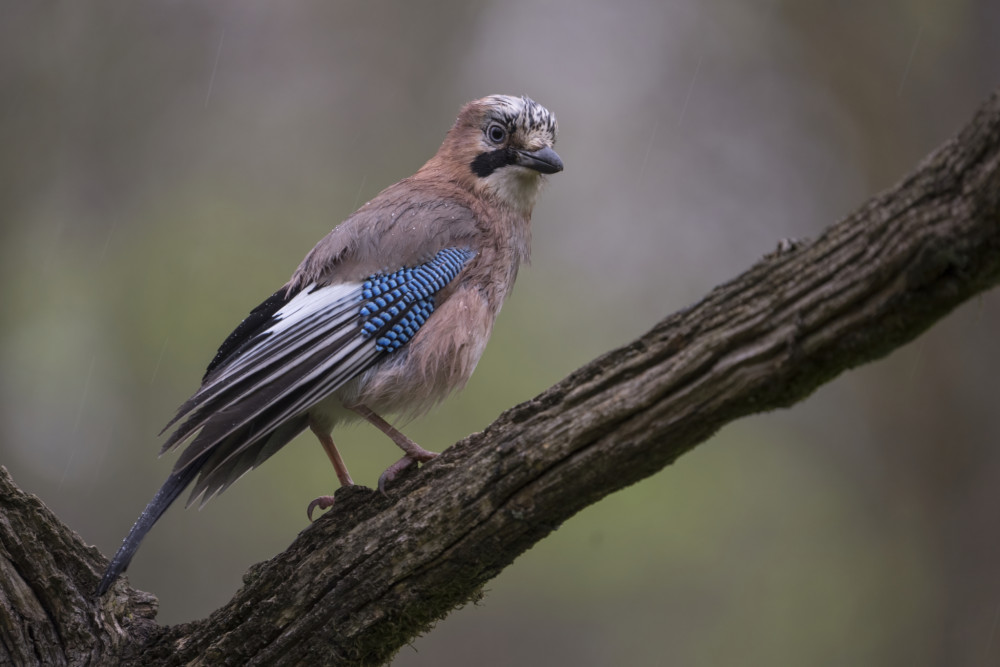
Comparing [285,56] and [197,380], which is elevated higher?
[285,56]

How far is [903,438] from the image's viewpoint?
24.0 ft

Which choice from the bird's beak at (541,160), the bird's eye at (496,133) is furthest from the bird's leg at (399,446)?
the bird's eye at (496,133)

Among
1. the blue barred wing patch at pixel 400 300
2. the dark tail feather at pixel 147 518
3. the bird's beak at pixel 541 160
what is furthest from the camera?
the bird's beak at pixel 541 160

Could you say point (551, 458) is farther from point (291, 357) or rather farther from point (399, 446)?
point (291, 357)

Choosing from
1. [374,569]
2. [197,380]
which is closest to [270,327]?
[374,569]

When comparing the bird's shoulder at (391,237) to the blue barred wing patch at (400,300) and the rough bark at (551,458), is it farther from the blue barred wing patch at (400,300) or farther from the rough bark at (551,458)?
the rough bark at (551,458)

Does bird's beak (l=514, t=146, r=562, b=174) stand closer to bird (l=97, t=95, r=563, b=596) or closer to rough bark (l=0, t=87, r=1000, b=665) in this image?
bird (l=97, t=95, r=563, b=596)

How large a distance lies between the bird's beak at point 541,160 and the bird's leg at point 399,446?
4.97ft

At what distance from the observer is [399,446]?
3.58 meters

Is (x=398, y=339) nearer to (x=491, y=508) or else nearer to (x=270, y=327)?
(x=270, y=327)

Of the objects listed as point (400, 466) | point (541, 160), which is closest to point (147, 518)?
point (400, 466)

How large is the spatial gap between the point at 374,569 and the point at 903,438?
18.4 feet

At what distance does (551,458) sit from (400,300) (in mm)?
1515

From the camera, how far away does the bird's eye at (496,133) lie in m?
4.73
